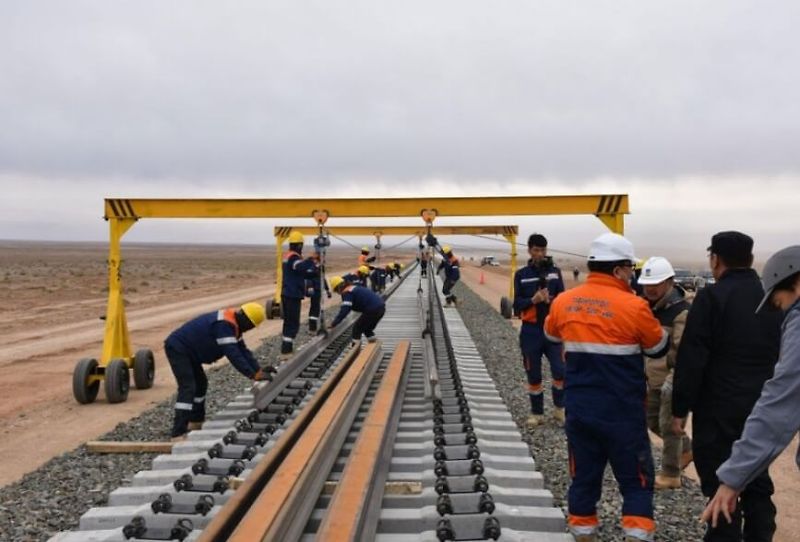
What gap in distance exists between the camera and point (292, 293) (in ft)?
37.0

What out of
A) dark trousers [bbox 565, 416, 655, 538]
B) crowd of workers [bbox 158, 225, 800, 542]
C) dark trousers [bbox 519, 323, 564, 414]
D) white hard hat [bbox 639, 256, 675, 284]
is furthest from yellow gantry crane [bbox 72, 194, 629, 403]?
dark trousers [bbox 565, 416, 655, 538]

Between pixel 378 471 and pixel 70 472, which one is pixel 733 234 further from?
pixel 70 472

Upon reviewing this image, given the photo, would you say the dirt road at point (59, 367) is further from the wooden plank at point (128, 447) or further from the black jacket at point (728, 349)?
the black jacket at point (728, 349)

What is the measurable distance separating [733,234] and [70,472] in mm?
5686

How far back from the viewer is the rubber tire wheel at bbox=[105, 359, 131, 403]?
878cm

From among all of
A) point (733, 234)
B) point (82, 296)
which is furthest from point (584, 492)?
point (82, 296)

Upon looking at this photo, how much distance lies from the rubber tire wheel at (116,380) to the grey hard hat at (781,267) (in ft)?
27.8

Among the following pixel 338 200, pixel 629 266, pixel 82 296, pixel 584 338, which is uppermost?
pixel 338 200

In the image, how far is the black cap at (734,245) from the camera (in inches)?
142

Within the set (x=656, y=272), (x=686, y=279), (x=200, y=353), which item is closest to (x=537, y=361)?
(x=656, y=272)

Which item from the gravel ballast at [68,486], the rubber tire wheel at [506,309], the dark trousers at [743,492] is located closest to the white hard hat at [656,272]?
the dark trousers at [743,492]

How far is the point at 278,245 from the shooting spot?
1667cm

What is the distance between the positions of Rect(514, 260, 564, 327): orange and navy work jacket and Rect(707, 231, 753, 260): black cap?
3185 millimetres

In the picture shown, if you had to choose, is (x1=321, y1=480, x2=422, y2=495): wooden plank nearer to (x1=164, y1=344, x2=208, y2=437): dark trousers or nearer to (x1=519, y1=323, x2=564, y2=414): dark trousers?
(x1=164, y1=344, x2=208, y2=437): dark trousers
